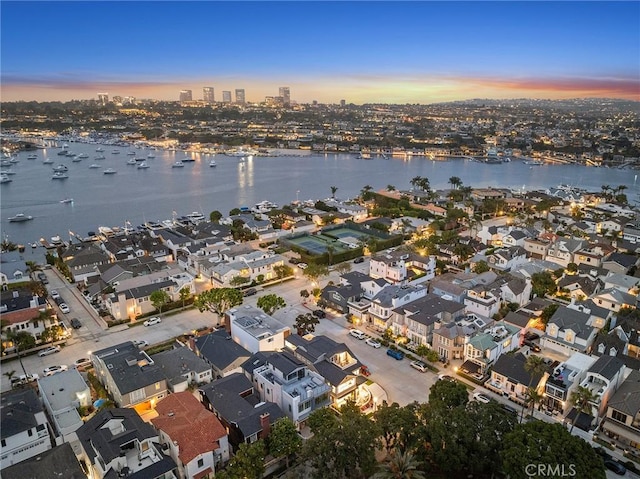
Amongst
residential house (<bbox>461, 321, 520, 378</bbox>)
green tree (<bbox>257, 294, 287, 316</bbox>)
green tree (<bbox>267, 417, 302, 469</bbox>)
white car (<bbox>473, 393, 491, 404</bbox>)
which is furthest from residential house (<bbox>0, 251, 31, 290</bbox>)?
white car (<bbox>473, 393, 491, 404</bbox>)

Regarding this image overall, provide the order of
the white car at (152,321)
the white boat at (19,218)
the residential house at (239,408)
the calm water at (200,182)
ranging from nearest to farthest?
the residential house at (239,408), the white car at (152,321), the white boat at (19,218), the calm water at (200,182)

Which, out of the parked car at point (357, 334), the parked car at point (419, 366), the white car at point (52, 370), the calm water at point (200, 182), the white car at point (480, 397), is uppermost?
the calm water at point (200, 182)

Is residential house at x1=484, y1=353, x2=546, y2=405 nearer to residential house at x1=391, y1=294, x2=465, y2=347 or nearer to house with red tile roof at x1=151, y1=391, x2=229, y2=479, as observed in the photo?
residential house at x1=391, y1=294, x2=465, y2=347

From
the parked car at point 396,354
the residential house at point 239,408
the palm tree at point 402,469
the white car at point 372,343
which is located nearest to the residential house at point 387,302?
the white car at point 372,343

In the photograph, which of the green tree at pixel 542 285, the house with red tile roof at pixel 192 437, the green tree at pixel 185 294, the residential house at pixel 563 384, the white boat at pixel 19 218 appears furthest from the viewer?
the white boat at pixel 19 218

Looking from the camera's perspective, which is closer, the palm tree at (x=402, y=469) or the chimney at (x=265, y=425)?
the palm tree at (x=402, y=469)

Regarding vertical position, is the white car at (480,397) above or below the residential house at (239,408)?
below

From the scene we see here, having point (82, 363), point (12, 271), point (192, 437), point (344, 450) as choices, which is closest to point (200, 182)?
point (12, 271)

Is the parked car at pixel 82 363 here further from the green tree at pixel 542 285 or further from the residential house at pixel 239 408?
the green tree at pixel 542 285
